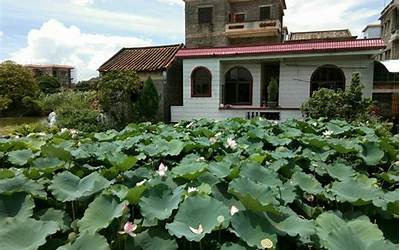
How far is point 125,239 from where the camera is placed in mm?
1426

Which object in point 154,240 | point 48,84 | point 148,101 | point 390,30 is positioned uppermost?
point 390,30

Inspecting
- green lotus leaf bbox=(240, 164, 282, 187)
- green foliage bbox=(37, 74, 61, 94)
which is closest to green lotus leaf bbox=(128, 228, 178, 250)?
green lotus leaf bbox=(240, 164, 282, 187)

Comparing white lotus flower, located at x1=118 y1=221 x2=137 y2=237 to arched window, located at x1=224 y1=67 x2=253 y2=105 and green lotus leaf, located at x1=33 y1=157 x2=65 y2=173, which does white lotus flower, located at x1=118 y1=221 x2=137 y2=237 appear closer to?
green lotus leaf, located at x1=33 y1=157 x2=65 y2=173

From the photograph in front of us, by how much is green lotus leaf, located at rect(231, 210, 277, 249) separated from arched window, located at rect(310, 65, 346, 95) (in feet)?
44.9

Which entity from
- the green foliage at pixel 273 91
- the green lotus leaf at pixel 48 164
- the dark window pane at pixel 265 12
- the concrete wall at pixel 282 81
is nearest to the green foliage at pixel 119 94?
the concrete wall at pixel 282 81

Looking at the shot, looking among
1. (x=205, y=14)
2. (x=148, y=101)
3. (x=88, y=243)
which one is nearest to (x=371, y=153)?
(x=88, y=243)

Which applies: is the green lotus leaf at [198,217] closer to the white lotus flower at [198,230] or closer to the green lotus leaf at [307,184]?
the white lotus flower at [198,230]

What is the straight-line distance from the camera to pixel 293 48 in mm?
14055

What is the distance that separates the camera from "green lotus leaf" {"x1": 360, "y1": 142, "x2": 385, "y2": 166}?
2.67 m

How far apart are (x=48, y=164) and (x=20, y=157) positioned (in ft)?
1.71

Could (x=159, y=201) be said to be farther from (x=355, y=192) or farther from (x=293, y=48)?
(x=293, y=48)

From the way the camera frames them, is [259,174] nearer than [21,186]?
No

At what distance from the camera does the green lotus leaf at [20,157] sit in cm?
255

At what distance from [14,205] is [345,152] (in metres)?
2.35
